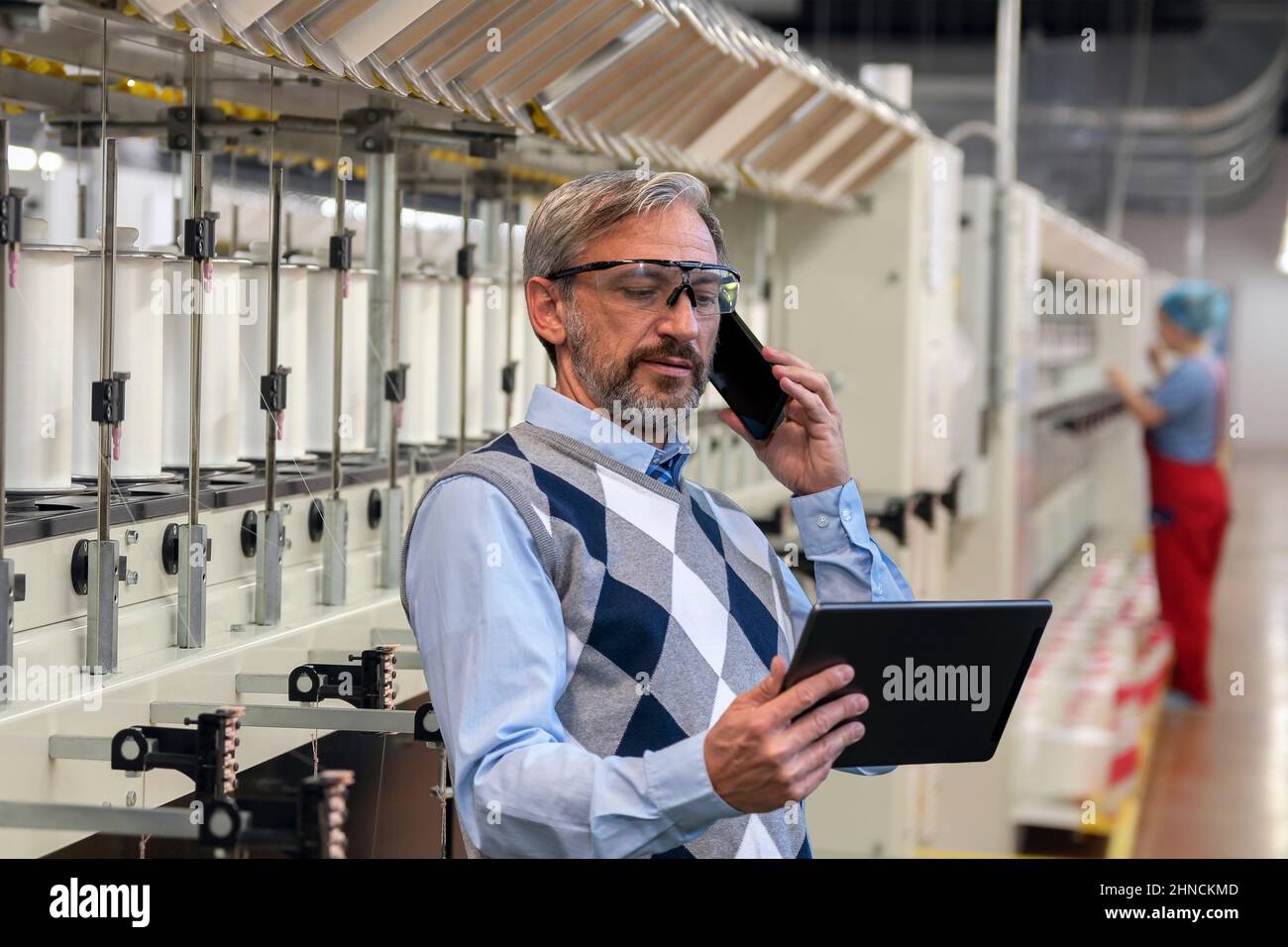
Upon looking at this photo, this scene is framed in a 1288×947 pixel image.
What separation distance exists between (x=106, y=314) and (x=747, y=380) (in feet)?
2.56

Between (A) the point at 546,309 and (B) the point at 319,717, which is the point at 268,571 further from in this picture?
(A) the point at 546,309

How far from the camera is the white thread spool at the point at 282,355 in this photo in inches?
88.1

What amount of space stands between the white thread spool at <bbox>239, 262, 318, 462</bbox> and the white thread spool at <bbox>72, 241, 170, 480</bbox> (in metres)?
0.20

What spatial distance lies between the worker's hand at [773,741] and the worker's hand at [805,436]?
0.55 metres

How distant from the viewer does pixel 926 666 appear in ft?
4.76

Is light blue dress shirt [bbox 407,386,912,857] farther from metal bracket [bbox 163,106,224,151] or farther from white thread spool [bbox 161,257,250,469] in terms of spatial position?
metal bracket [bbox 163,106,224,151]

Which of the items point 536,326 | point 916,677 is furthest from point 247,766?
point 916,677

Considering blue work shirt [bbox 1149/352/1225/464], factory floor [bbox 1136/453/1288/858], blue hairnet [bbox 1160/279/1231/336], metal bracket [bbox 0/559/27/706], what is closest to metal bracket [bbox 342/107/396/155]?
metal bracket [bbox 0/559/27/706]

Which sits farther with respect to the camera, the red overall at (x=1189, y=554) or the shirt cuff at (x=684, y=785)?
the red overall at (x=1189, y=554)

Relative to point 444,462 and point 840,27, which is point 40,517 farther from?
point 840,27

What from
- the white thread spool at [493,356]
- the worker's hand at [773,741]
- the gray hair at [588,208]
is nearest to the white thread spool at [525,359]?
the white thread spool at [493,356]

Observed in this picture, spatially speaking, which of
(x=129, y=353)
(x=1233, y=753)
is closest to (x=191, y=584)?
(x=129, y=353)

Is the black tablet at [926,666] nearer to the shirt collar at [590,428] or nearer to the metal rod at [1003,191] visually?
the shirt collar at [590,428]
